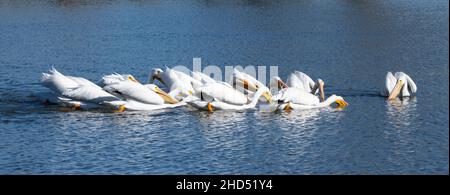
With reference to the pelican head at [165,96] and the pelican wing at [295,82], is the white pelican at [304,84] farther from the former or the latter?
the pelican head at [165,96]

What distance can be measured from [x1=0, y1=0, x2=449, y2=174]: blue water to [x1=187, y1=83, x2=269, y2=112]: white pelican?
0.59 ft

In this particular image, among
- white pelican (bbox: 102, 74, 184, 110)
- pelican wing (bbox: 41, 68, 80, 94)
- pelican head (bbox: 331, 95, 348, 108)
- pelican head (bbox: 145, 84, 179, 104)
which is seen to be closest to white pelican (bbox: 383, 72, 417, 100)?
pelican head (bbox: 331, 95, 348, 108)

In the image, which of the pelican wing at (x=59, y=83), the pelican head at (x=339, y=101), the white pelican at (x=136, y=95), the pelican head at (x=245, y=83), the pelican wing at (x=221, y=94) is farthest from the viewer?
the pelican head at (x=245, y=83)

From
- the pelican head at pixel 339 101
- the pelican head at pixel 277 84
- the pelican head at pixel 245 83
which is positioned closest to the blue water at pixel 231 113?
the pelican head at pixel 339 101

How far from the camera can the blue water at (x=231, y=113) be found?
14.1 m

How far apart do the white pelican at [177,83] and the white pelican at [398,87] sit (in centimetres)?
370

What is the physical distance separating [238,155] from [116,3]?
84.2ft

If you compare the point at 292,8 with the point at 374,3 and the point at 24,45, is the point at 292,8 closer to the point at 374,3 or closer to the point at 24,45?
the point at 374,3

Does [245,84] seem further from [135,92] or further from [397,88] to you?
[397,88]

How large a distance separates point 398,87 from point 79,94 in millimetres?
5954

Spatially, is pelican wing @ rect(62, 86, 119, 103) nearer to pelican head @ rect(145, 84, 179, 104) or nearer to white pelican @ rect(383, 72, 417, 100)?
pelican head @ rect(145, 84, 179, 104)

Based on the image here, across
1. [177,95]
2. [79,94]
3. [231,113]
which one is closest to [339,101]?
[231,113]

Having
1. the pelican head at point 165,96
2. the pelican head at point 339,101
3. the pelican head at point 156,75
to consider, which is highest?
the pelican head at point 156,75

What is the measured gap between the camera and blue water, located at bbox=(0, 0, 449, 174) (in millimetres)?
14102
